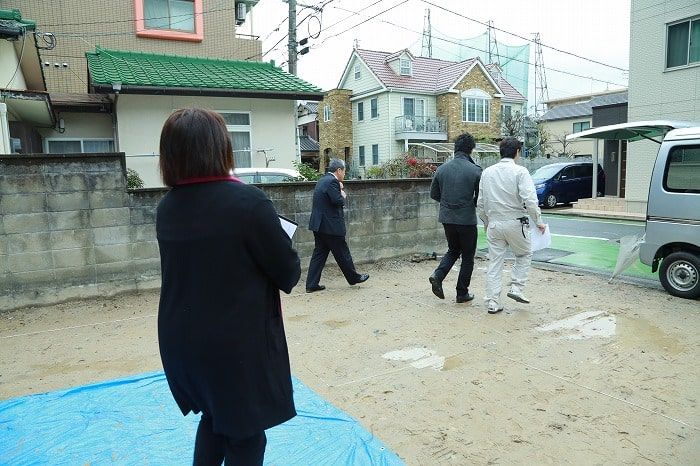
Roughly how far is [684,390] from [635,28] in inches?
589

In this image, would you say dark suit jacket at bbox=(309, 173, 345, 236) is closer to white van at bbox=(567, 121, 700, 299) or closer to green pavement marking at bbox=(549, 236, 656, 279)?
white van at bbox=(567, 121, 700, 299)

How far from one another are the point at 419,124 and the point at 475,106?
14.3 feet

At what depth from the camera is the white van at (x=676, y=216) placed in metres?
5.30

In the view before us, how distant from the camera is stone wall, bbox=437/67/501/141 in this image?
97.7 ft

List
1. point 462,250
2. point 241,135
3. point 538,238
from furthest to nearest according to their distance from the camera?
point 241,135
point 462,250
point 538,238

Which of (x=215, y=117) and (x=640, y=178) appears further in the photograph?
(x=640, y=178)

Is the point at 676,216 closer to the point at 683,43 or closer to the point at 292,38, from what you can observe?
the point at 683,43

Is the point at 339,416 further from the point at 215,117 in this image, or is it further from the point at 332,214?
the point at 332,214

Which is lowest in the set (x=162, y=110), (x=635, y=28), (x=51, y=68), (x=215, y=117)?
(x=215, y=117)

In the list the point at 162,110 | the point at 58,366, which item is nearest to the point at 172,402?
the point at 58,366

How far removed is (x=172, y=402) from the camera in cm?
317

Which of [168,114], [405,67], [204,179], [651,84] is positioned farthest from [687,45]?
[405,67]

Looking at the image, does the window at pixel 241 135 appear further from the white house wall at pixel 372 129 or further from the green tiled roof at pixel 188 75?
the white house wall at pixel 372 129

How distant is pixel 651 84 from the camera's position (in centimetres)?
1448
